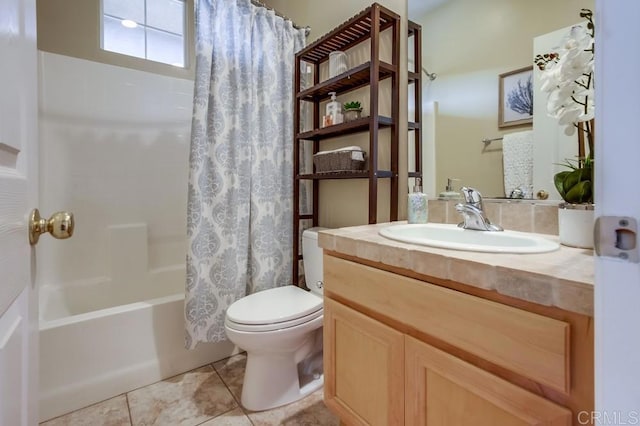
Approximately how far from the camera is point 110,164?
2.12m

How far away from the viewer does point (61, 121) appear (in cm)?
195

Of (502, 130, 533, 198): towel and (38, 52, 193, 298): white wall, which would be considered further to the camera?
(38, 52, 193, 298): white wall

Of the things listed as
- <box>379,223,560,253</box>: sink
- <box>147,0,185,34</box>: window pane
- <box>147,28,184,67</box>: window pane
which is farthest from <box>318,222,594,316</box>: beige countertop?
<box>147,0,185,34</box>: window pane

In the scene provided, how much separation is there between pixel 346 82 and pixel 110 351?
1781mm

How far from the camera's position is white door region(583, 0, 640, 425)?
28 cm

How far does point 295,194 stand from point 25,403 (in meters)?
1.45

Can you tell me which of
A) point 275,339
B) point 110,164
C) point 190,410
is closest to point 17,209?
point 275,339

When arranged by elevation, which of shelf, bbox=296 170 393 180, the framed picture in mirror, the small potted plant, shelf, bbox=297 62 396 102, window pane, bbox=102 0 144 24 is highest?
window pane, bbox=102 0 144 24

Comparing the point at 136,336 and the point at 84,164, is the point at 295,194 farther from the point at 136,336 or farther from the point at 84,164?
the point at 84,164

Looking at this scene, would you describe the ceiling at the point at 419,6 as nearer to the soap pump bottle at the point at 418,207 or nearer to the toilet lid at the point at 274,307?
the soap pump bottle at the point at 418,207

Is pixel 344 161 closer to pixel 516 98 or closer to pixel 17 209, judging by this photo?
pixel 516 98

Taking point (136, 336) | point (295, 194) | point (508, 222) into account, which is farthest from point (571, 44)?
point (136, 336)

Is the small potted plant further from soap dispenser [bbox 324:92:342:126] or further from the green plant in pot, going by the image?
the green plant in pot

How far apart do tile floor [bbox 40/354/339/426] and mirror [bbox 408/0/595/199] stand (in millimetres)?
1169
